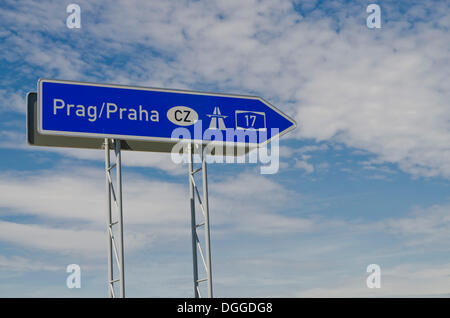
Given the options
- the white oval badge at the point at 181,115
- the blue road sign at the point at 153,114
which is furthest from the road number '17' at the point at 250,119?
the white oval badge at the point at 181,115

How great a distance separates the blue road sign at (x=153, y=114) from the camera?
9.48 meters

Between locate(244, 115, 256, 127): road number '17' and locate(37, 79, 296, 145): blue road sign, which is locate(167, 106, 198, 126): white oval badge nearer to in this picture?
locate(37, 79, 296, 145): blue road sign

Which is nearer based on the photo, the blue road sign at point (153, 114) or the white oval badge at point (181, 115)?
the blue road sign at point (153, 114)

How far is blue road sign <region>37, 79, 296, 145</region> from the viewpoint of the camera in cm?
948

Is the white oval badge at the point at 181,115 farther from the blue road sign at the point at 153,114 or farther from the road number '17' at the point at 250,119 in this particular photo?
the road number '17' at the point at 250,119

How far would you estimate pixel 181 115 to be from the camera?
1024 centimetres

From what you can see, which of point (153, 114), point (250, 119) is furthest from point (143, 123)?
point (250, 119)

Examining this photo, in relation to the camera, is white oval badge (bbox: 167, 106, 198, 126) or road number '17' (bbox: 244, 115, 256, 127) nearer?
white oval badge (bbox: 167, 106, 198, 126)

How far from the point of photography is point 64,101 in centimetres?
948

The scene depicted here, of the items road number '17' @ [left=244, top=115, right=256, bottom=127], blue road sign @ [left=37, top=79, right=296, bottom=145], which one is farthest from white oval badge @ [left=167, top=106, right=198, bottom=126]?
road number '17' @ [left=244, top=115, right=256, bottom=127]
